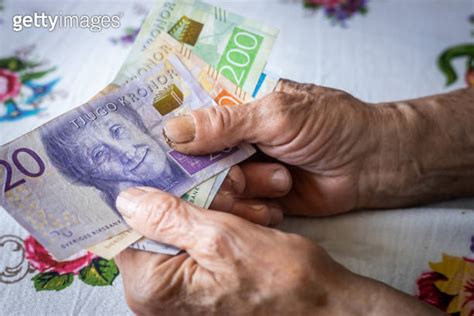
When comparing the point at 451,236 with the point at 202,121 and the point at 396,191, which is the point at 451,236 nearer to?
the point at 396,191

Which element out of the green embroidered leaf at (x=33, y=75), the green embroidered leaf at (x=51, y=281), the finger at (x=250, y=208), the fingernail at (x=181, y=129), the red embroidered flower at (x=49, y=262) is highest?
the fingernail at (x=181, y=129)

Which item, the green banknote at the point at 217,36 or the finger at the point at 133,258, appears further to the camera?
the green banknote at the point at 217,36

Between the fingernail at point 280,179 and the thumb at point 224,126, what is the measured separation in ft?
0.25

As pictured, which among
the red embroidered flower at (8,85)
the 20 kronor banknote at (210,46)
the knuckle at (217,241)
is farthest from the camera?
the red embroidered flower at (8,85)

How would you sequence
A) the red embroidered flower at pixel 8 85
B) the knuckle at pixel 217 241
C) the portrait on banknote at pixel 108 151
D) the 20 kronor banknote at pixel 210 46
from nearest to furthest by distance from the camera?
1. the knuckle at pixel 217 241
2. the portrait on banknote at pixel 108 151
3. the 20 kronor banknote at pixel 210 46
4. the red embroidered flower at pixel 8 85

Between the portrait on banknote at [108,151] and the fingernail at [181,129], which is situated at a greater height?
the fingernail at [181,129]

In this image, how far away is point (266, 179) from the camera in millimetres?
897

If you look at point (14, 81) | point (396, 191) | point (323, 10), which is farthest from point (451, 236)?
point (14, 81)

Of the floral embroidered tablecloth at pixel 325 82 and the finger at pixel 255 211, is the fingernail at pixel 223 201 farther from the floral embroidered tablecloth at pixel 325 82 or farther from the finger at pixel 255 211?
the floral embroidered tablecloth at pixel 325 82

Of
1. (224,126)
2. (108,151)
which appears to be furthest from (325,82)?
(108,151)

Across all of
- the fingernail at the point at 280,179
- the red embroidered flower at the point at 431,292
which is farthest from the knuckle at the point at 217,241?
the red embroidered flower at the point at 431,292

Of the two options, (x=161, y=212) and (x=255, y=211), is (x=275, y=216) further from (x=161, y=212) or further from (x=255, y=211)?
(x=161, y=212)

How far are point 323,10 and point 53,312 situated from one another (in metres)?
1.01

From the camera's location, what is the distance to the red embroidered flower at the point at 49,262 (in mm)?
872
